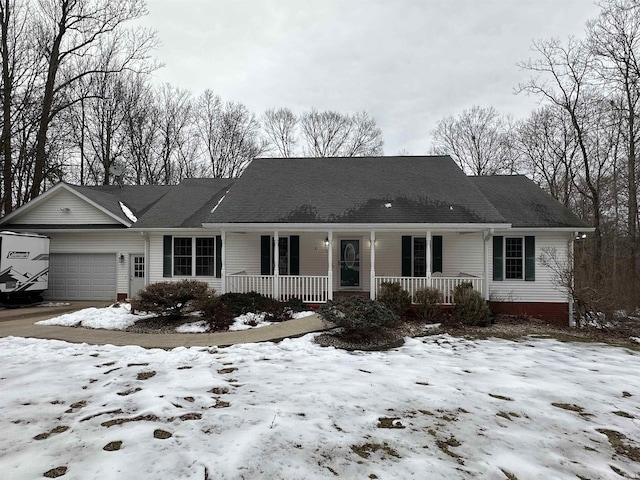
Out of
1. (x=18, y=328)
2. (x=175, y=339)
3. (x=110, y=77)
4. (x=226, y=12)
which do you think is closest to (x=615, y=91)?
(x=226, y=12)

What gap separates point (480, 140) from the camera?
84.7 ft

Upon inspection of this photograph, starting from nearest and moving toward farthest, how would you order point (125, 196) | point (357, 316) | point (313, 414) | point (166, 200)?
point (313, 414)
point (357, 316)
point (166, 200)
point (125, 196)

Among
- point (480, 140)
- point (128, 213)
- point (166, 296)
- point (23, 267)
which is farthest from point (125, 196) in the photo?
point (480, 140)

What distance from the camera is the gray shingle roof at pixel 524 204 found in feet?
37.6

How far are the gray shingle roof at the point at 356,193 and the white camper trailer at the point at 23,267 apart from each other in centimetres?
710

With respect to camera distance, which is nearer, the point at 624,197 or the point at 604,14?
the point at 604,14

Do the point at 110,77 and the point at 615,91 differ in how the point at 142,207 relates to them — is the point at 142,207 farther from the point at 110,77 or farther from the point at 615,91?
the point at 615,91

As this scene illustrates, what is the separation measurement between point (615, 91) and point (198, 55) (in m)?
20.7

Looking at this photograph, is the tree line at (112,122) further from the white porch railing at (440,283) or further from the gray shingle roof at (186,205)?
the white porch railing at (440,283)

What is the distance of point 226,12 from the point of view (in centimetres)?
1411

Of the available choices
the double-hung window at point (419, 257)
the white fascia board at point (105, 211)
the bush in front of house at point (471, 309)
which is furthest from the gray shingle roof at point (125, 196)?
the bush in front of house at point (471, 309)

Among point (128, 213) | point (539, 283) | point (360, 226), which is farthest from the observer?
point (128, 213)

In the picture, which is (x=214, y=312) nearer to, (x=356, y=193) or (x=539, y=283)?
(x=356, y=193)

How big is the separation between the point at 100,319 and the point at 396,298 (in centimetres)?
829
